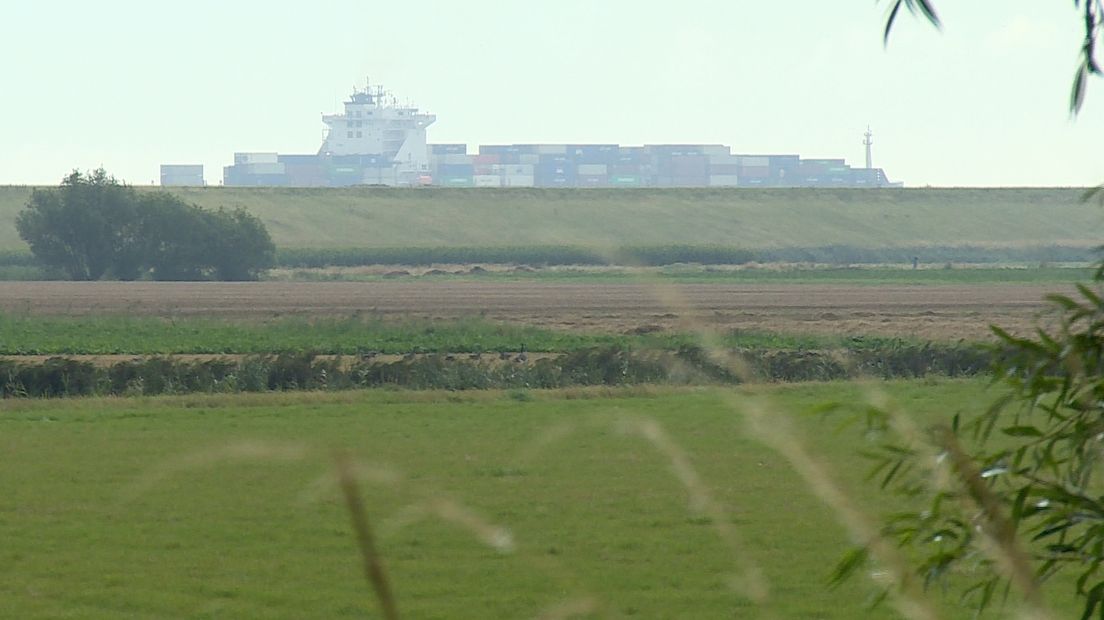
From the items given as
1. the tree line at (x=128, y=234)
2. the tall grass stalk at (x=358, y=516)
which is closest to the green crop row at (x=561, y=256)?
the tree line at (x=128, y=234)

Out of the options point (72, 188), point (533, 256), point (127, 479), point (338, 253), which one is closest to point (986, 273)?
point (533, 256)

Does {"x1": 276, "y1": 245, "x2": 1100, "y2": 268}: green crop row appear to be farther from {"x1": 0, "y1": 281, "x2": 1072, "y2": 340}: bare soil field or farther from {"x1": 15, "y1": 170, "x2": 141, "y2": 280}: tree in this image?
{"x1": 0, "y1": 281, "x2": 1072, "y2": 340}: bare soil field

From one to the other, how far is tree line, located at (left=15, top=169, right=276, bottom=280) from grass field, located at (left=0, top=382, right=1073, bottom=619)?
215ft

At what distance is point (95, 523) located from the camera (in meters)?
16.0

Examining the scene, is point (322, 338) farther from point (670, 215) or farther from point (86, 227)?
point (670, 215)

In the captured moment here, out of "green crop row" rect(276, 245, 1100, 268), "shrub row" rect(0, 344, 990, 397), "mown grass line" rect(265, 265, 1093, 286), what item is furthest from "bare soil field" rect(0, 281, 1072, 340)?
"green crop row" rect(276, 245, 1100, 268)

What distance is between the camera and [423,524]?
16.3 metres

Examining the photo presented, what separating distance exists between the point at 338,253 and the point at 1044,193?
91205mm

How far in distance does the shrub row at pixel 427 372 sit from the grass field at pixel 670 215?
9919cm

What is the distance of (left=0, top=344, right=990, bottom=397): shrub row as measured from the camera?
3266cm

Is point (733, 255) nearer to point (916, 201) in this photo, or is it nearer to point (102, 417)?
point (916, 201)

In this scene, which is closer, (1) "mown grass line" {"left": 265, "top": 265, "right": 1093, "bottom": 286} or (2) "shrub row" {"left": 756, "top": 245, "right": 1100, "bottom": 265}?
(1) "mown grass line" {"left": 265, "top": 265, "right": 1093, "bottom": 286}

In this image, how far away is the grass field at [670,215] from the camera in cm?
14412

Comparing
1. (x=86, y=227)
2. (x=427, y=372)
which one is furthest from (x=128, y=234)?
(x=427, y=372)
